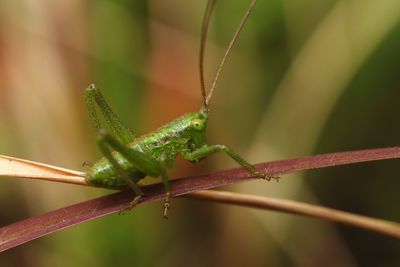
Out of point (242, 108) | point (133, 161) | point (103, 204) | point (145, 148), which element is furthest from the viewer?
point (242, 108)

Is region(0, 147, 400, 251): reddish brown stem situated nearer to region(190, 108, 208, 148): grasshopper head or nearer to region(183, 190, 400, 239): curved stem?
region(183, 190, 400, 239): curved stem

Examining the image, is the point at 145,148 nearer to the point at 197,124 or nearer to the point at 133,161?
the point at 133,161

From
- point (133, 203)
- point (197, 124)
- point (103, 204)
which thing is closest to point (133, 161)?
point (133, 203)

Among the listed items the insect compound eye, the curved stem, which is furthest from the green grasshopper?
the curved stem

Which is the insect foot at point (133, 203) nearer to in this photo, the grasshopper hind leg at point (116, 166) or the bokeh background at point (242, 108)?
the grasshopper hind leg at point (116, 166)

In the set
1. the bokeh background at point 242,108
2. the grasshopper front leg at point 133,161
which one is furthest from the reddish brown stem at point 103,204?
the bokeh background at point 242,108

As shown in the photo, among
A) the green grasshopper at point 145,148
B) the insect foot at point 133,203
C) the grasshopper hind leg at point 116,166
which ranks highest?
the green grasshopper at point 145,148
